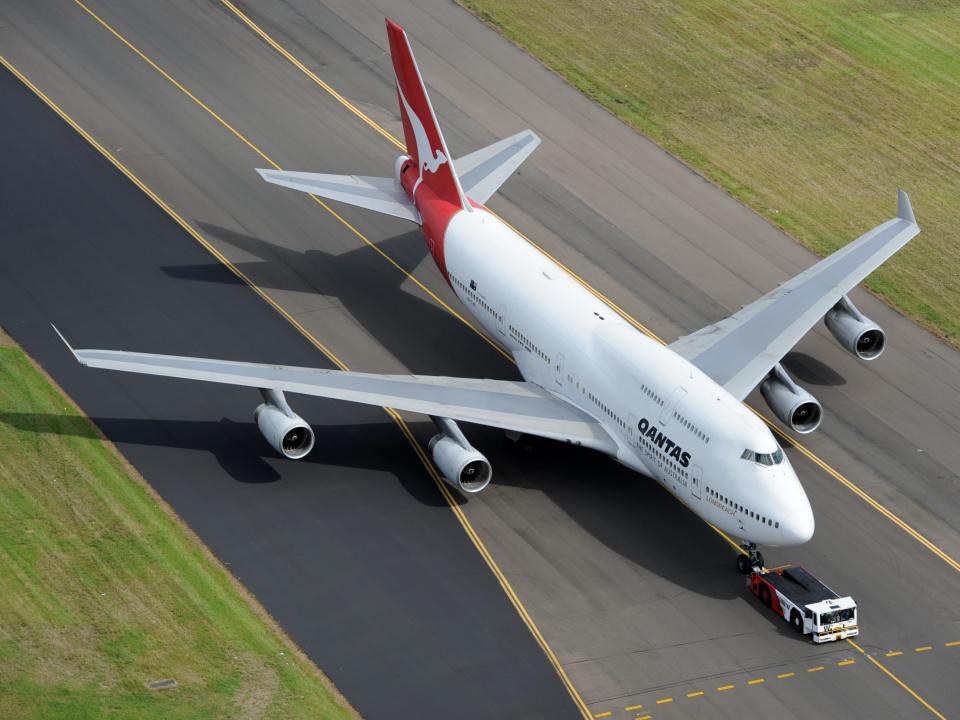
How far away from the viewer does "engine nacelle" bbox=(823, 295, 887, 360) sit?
60.0 m

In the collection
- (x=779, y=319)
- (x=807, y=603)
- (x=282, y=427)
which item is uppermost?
(x=779, y=319)

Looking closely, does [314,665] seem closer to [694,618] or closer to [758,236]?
[694,618]

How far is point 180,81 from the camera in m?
78.1

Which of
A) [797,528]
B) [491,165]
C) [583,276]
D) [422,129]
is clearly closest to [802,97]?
[583,276]

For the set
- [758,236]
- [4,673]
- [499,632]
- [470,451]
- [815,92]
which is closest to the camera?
[4,673]

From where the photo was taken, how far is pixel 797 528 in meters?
46.7

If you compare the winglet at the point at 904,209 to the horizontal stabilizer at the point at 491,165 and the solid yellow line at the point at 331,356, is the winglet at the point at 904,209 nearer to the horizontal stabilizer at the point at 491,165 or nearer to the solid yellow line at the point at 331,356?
the horizontal stabilizer at the point at 491,165

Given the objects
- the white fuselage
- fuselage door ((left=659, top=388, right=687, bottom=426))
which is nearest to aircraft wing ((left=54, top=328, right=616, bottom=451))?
the white fuselage

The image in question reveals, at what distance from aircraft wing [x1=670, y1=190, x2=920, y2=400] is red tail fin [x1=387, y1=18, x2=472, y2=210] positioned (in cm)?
1114

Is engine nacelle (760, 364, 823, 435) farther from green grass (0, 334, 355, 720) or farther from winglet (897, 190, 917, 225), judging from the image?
green grass (0, 334, 355, 720)

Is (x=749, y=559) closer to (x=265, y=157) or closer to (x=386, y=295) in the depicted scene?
(x=386, y=295)

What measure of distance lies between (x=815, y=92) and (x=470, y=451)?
4123 centimetres

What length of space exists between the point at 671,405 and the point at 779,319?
10775 mm

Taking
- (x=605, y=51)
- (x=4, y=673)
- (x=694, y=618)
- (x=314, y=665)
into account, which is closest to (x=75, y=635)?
(x=4, y=673)
